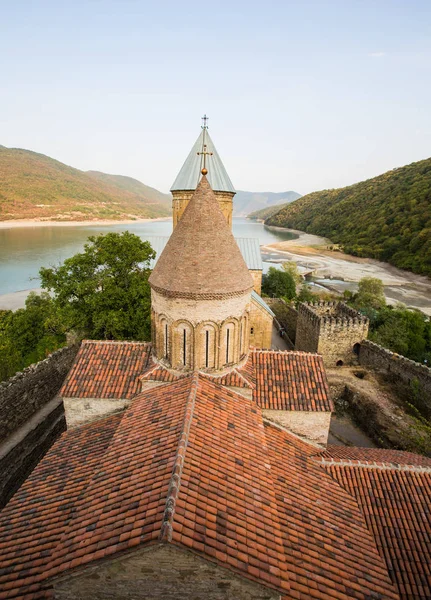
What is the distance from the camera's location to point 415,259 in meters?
37.9

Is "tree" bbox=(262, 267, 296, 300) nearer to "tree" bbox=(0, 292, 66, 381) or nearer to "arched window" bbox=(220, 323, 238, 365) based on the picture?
"tree" bbox=(0, 292, 66, 381)

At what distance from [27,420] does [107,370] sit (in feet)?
18.6

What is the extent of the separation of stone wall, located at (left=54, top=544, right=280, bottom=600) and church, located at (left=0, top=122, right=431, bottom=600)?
18 mm

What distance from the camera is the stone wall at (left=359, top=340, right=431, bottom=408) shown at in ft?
43.3

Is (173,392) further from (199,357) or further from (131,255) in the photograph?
(131,255)

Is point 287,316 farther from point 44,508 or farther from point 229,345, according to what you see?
point 44,508

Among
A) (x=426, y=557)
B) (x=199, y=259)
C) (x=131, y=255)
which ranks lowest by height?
(x=426, y=557)

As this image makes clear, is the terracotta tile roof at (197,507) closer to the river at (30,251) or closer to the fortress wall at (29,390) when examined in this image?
the fortress wall at (29,390)

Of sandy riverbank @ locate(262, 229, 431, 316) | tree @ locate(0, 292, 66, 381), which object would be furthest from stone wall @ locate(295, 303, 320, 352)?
sandy riverbank @ locate(262, 229, 431, 316)

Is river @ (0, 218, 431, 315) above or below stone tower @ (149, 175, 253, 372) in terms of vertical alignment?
below

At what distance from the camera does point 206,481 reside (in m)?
4.62

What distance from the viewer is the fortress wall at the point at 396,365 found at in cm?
1318

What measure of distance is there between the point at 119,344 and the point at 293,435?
5.05 m

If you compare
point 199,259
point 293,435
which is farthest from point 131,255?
point 293,435
